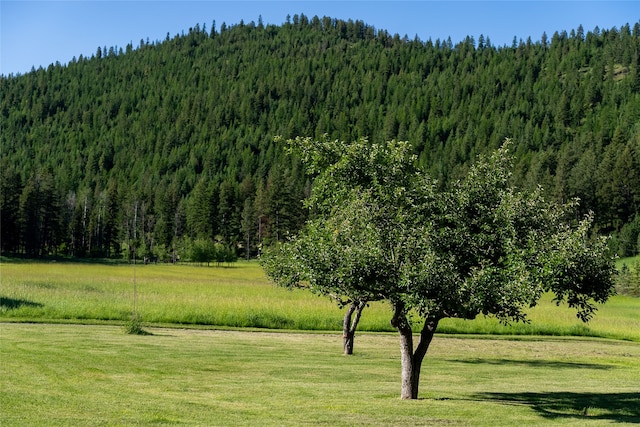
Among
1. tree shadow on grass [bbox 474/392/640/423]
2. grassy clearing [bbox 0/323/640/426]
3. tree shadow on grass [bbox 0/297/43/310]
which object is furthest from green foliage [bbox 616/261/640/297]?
tree shadow on grass [bbox 0/297/43/310]

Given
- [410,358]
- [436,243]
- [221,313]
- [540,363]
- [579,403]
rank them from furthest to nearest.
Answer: [221,313], [540,363], [579,403], [410,358], [436,243]

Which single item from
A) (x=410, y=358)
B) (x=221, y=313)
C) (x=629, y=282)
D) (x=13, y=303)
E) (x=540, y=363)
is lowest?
(x=540, y=363)

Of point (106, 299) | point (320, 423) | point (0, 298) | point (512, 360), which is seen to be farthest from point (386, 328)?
point (320, 423)

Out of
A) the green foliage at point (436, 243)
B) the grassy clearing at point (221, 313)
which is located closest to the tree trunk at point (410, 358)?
the green foliage at point (436, 243)

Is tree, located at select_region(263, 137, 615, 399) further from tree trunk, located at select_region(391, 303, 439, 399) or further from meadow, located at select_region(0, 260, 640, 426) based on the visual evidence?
meadow, located at select_region(0, 260, 640, 426)

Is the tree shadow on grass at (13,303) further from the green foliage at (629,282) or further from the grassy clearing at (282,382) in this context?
the green foliage at (629,282)

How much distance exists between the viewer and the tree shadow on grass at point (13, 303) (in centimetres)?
4600

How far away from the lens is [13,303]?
47.3m

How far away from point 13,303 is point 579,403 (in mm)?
40404

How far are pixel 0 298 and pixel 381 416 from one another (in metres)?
40.0

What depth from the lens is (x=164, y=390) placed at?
20.9 meters

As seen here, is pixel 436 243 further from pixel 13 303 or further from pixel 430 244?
pixel 13 303

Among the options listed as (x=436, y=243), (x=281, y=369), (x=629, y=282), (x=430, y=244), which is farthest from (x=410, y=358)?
(x=629, y=282)

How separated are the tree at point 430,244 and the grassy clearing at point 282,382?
290 cm
